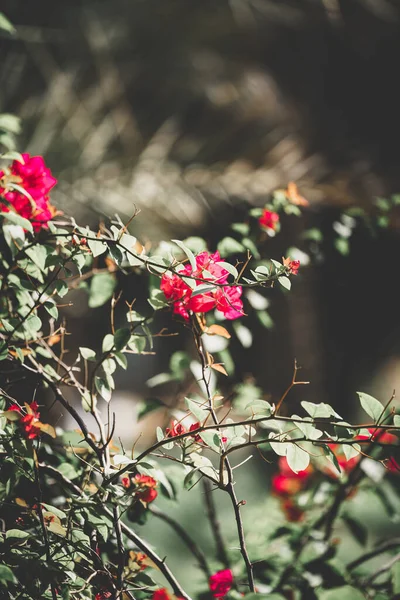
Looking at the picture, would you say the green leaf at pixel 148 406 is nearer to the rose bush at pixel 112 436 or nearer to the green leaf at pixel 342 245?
the rose bush at pixel 112 436

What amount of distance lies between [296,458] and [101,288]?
1.43 feet

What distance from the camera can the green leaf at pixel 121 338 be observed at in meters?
0.63

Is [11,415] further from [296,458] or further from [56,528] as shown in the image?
[296,458]

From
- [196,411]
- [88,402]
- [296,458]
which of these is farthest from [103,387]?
[296,458]

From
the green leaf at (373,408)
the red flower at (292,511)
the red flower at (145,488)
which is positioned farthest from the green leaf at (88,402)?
the red flower at (292,511)

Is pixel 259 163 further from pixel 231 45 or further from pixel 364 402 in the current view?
pixel 364 402

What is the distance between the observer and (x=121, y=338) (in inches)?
24.9

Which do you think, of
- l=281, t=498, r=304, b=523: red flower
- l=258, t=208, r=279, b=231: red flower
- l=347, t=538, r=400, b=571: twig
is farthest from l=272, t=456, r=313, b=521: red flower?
l=258, t=208, r=279, b=231: red flower

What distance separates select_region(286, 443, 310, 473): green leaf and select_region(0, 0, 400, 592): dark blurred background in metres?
1.39

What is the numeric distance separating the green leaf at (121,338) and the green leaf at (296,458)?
Result: 237 millimetres

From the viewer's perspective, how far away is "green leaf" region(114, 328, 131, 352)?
2.06ft

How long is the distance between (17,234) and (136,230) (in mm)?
1405

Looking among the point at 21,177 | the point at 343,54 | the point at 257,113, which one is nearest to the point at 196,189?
the point at 257,113

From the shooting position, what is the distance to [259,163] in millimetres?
2393
